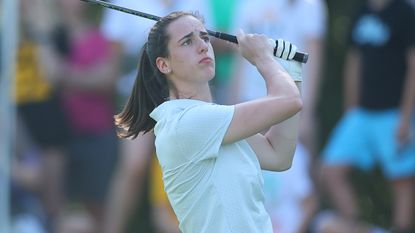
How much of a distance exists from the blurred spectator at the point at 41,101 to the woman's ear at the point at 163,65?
431cm

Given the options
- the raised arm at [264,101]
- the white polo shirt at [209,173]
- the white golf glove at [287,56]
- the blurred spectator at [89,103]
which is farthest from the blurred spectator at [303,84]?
the white polo shirt at [209,173]

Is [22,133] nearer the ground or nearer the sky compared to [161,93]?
nearer the ground

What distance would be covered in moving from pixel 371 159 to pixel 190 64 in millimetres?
4076

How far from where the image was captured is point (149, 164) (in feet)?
29.3

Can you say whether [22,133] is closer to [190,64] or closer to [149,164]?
[149,164]

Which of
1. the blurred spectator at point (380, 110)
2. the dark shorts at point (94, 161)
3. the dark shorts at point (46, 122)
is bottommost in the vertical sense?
the dark shorts at point (94, 161)

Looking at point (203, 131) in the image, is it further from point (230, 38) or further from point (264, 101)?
point (230, 38)

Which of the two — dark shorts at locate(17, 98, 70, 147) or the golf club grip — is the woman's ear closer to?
the golf club grip

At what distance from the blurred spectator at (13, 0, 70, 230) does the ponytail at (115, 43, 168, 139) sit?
4174mm

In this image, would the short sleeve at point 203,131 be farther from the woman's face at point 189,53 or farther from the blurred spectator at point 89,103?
the blurred spectator at point 89,103

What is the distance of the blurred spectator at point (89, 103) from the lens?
9414 millimetres

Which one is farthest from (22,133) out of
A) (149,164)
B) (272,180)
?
(272,180)

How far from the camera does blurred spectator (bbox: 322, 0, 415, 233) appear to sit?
27.4ft

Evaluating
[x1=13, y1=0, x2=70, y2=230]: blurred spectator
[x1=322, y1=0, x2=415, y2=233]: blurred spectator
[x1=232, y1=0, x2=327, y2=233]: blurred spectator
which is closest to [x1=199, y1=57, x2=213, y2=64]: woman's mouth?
[x1=232, y1=0, x2=327, y2=233]: blurred spectator
